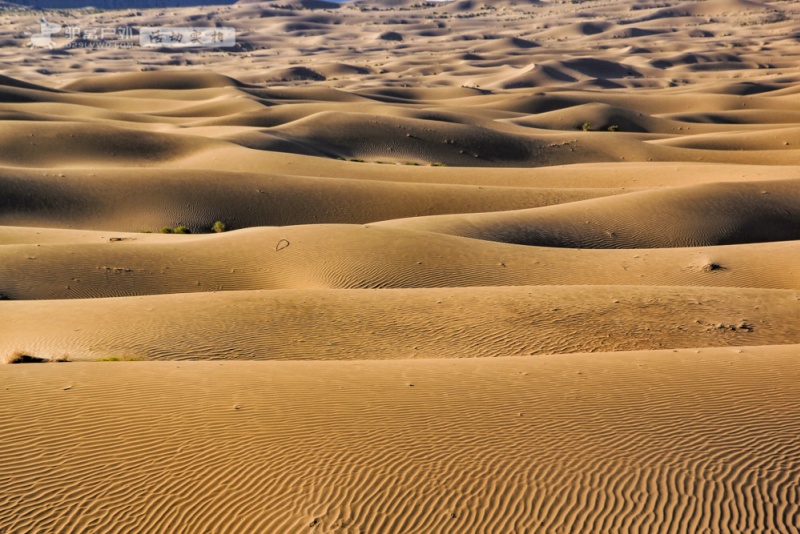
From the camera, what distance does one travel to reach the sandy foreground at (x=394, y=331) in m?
6.48

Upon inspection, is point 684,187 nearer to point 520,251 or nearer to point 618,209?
point 618,209

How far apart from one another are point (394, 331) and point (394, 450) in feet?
20.2

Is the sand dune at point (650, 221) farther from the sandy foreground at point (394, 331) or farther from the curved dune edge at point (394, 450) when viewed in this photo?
the curved dune edge at point (394, 450)

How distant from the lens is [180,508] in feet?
20.6

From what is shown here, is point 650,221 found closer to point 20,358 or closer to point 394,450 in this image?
point 20,358

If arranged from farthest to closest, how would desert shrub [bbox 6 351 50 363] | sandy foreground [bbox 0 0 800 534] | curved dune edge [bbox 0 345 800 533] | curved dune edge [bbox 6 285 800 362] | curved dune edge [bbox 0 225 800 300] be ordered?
1. curved dune edge [bbox 0 225 800 300]
2. curved dune edge [bbox 6 285 800 362]
3. desert shrub [bbox 6 351 50 363]
4. sandy foreground [bbox 0 0 800 534]
5. curved dune edge [bbox 0 345 800 533]

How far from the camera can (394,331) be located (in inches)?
521

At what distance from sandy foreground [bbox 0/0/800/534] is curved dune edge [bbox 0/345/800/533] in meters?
0.03

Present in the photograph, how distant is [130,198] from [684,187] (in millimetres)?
17913

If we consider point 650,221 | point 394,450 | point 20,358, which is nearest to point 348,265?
point 20,358

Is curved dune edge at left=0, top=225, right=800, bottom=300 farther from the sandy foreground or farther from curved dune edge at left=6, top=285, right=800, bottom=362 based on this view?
curved dune edge at left=6, top=285, right=800, bottom=362

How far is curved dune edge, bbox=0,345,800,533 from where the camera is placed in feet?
A: 20.3

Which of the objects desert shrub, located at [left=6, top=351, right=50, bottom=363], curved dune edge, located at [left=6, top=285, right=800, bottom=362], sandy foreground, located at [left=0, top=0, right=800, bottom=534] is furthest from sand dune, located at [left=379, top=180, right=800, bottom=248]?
desert shrub, located at [left=6, top=351, right=50, bottom=363]

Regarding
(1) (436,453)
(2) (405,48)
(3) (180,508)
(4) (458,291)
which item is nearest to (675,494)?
(1) (436,453)
